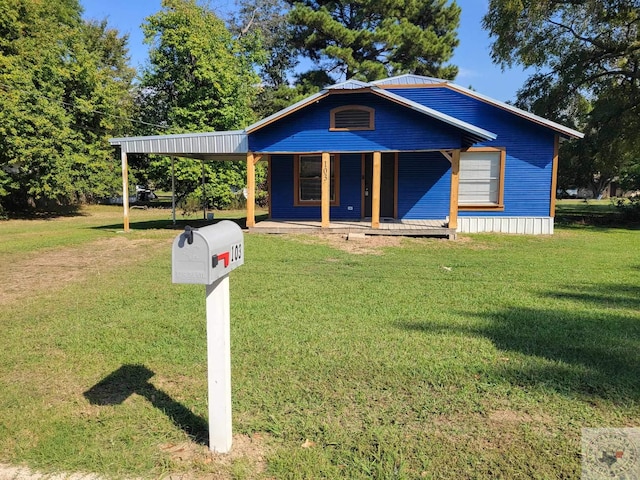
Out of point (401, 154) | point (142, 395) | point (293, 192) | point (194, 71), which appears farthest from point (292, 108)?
point (194, 71)

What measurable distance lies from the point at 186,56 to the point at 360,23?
10.7 m

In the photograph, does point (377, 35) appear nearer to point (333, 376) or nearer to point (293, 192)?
point (293, 192)

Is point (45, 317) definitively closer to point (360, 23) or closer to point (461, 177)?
point (461, 177)

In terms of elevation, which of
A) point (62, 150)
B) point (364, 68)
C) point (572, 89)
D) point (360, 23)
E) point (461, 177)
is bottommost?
point (461, 177)

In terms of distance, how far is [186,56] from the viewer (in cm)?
2461

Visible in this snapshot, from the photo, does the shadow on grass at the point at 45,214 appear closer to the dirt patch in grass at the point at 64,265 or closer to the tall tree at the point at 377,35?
the dirt patch in grass at the point at 64,265

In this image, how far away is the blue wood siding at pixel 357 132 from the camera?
11641mm

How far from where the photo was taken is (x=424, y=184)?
14.0 m

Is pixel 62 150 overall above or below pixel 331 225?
above

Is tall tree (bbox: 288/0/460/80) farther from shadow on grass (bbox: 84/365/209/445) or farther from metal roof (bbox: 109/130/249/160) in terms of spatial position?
shadow on grass (bbox: 84/365/209/445)

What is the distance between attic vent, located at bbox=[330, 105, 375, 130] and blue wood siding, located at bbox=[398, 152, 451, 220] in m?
2.35

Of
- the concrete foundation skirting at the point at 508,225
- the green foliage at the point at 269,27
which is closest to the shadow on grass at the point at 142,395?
the concrete foundation skirting at the point at 508,225

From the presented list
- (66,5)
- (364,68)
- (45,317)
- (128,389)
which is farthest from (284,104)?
(128,389)

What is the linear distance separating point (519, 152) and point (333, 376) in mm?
12148
